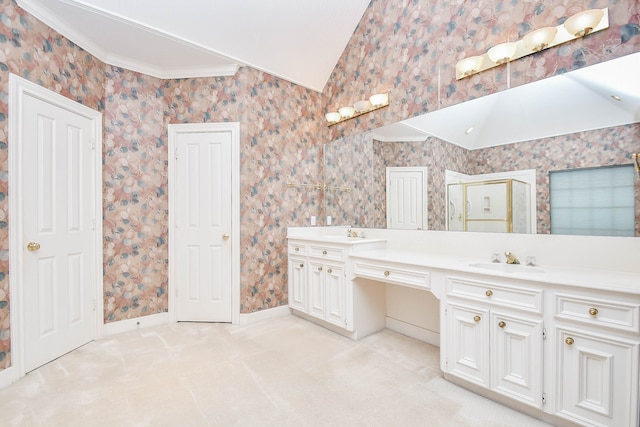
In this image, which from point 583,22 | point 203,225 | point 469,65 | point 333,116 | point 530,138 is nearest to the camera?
point 583,22

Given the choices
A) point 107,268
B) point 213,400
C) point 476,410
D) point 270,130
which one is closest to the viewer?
point 476,410

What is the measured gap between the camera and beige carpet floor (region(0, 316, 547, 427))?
1686 millimetres

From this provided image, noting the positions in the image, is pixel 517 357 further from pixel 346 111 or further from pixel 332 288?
pixel 346 111

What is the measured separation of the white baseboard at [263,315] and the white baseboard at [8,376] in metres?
1.67

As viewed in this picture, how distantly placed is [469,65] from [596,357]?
2.05 m

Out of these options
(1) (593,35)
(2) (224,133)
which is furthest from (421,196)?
(2) (224,133)

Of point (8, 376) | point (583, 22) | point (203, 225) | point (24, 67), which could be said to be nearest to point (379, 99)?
point (583, 22)

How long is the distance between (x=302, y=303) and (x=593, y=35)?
311 centimetres

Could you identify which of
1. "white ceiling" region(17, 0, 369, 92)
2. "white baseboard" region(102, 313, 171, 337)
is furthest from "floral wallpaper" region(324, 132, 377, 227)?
"white baseboard" region(102, 313, 171, 337)

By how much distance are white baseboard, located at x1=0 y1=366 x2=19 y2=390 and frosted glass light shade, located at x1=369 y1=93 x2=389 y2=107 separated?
366 centimetres

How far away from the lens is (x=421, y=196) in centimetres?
267

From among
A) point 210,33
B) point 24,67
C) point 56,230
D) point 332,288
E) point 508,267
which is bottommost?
point 332,288

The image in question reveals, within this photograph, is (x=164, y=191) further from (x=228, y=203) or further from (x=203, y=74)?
(x=203, y=74)

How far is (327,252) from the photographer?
2904mm
